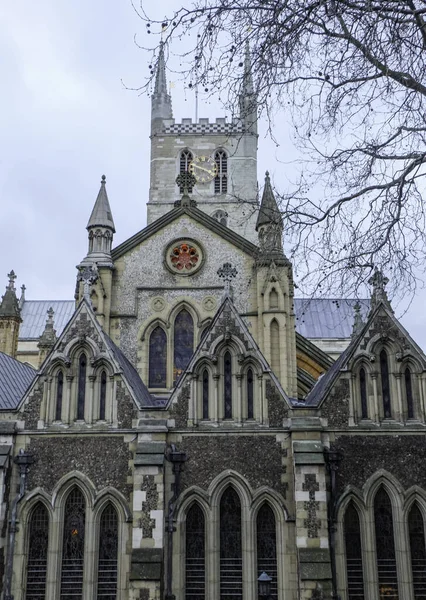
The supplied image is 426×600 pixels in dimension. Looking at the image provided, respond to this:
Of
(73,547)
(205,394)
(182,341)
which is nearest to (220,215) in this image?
(182,341)

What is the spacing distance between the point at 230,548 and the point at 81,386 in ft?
16.8

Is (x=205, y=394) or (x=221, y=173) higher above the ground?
(x=221, y=173)

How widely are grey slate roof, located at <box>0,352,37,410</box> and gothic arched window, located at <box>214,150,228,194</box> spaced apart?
29.4 meters

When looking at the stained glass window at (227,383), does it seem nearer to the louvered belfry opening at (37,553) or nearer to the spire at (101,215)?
the louvered belfry opening at (37,553)

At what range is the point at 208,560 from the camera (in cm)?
1591

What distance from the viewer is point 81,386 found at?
1739 centimetres

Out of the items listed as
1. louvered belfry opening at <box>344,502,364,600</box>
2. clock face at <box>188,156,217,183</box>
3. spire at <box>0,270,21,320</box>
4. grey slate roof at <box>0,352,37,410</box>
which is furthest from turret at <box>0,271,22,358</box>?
clock face at <box>188,156,217,183</box>

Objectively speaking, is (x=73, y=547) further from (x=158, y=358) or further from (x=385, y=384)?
(x=158, y=358)

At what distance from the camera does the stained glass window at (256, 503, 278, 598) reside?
15863mm

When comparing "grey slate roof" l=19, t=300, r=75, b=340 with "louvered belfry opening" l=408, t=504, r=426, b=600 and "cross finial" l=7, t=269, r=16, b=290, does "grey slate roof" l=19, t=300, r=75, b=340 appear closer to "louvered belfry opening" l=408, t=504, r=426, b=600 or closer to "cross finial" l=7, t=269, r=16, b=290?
"cross finial" l=7, t=269, r=16, b=290

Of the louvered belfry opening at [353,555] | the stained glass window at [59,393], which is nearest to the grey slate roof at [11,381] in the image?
→ the stained glass window at [59,393]

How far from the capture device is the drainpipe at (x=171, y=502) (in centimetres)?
1556

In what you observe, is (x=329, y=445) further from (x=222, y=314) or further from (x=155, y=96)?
(x=155, y=96)

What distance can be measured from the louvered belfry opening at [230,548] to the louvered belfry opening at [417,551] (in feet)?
12.4
